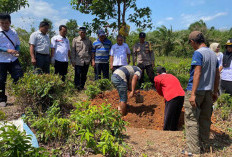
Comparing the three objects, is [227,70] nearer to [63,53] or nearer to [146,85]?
[146,85]

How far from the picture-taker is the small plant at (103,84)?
5.15m

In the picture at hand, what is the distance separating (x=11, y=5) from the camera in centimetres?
682

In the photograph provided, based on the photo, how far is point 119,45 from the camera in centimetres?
518

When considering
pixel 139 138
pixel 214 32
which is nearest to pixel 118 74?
pixel 139 138

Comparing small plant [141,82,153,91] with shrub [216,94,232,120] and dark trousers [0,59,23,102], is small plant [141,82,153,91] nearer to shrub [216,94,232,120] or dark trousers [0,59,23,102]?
shrub [216,94,232,120]

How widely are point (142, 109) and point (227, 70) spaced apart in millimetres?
2096

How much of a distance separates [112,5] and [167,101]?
3.81m

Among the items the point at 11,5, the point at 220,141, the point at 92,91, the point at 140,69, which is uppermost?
the point at 11,5

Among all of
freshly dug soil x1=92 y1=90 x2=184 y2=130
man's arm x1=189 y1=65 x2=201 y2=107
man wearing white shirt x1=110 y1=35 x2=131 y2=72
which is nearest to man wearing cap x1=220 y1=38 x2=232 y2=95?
freshly dug soil x1=92 y1=90 x2=184 y2=130

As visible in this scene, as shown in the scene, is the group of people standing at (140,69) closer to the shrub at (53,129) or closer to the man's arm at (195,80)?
the man's arm at (195,80)

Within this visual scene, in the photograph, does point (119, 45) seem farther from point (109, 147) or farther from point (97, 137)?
point (109, 147)

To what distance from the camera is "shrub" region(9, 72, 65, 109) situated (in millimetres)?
3402

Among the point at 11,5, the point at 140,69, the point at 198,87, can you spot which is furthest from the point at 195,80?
the point at 11,5

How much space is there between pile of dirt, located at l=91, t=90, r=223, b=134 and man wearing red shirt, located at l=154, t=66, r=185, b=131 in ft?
0.94
